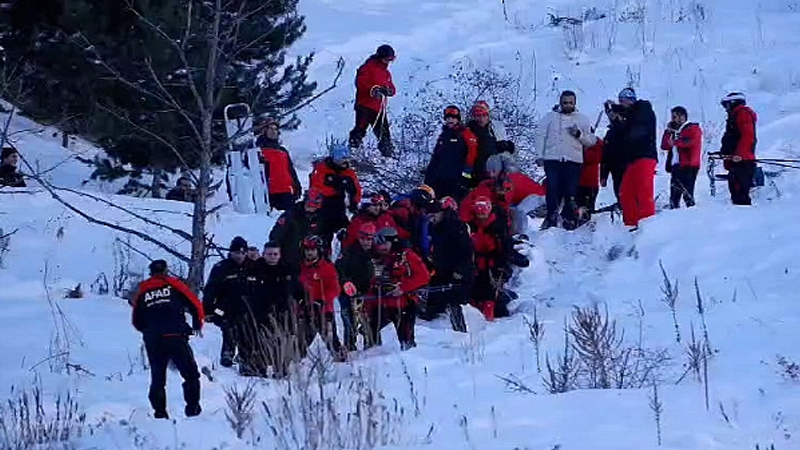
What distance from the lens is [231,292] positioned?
11680 mm

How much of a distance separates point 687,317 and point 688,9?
57.1 ft

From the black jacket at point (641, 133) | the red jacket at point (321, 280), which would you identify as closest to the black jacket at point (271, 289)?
the red jacket at point (321, 280)

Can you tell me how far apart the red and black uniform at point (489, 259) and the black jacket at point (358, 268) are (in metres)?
1.23

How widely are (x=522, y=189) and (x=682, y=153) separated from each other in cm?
182

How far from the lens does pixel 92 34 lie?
18922mm

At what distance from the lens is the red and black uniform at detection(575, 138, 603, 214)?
14.8 m

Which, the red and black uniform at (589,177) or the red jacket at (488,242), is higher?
the red and black uniform at (589,177)

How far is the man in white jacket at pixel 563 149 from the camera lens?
14523 mm

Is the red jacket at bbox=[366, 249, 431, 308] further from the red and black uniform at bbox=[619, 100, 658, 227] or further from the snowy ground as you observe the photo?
the red and black uniform at bbox=[619, 100, 658, 227]

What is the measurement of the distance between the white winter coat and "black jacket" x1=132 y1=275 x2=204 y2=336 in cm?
543

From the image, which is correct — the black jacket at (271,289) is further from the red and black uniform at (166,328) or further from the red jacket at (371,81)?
the red jacket at (371,81)

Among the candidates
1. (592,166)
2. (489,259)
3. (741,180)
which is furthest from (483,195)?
(741,180)

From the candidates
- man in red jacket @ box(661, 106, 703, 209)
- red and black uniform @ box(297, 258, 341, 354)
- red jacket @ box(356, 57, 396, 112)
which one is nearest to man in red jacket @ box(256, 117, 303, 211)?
red jacket @ box(356, 57, 396, 112)

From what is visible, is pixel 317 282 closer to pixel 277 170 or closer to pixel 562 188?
pixel 277 170
